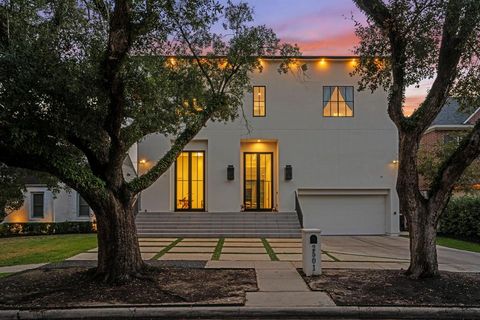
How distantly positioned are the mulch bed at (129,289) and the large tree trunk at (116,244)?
26cm

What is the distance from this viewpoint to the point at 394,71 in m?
9.93

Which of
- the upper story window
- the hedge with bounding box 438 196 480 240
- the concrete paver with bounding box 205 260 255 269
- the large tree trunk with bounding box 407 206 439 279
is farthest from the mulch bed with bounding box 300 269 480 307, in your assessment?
the upper story window

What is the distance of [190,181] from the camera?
22719 millimetres

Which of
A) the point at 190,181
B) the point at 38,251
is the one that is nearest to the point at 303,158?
the point at 190,181

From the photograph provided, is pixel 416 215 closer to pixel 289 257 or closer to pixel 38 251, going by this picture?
pixel 289 257

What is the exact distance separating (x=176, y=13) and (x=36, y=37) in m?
2.53

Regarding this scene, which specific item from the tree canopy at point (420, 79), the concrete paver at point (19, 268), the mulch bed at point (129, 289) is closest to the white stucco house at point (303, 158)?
the concrete paver at point (19, 268)

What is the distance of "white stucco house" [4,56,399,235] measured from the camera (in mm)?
22109

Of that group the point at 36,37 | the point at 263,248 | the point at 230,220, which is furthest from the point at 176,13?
the point at 230,220

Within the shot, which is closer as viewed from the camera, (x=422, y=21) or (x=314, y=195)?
(x=422, y=21)

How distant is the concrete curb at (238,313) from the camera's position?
24.4 feet

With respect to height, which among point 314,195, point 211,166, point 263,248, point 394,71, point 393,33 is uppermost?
point 393,33

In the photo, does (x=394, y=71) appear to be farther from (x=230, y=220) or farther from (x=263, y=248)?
(x=230, y=220)

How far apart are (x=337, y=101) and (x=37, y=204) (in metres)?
16.8
